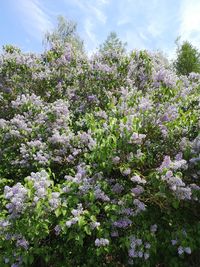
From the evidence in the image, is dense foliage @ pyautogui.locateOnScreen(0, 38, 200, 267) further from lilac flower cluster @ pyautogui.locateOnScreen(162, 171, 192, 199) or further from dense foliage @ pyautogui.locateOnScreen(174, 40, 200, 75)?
dense foliage @ pyautogui.locateOnScreen(174, 40, 200, 75)

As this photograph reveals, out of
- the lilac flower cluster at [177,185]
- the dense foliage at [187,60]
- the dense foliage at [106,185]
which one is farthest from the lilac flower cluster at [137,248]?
the dense foliage at [187,60]

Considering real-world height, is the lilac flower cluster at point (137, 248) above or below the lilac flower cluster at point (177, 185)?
below

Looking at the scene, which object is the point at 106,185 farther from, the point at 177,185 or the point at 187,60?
the point at 187,60

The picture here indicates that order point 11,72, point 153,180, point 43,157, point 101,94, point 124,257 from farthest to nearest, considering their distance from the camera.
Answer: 1. point 11,72
2. point 101,94
3. point 43,157
4. point 124,257
5. point 153,180

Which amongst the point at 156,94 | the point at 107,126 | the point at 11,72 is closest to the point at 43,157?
the point at 107,126

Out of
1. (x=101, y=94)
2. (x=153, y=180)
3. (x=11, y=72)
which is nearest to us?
(x=153, y=180)

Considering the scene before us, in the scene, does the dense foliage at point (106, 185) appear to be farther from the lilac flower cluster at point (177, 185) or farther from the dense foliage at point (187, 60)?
Answer: the dense foliage at point (187, 60)

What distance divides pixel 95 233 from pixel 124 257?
2.29 feet

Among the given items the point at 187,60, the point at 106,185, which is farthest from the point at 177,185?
the point at 187,60

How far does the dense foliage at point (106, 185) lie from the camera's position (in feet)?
15.8

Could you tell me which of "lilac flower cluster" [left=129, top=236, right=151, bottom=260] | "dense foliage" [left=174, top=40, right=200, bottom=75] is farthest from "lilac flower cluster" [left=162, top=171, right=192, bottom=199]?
"dense foliage" [left=174, top=40, right=200, bottom=75]

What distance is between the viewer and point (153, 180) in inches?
192

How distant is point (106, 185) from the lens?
5.37m

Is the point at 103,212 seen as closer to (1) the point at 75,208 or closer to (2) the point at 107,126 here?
(1) the point at 75,208
